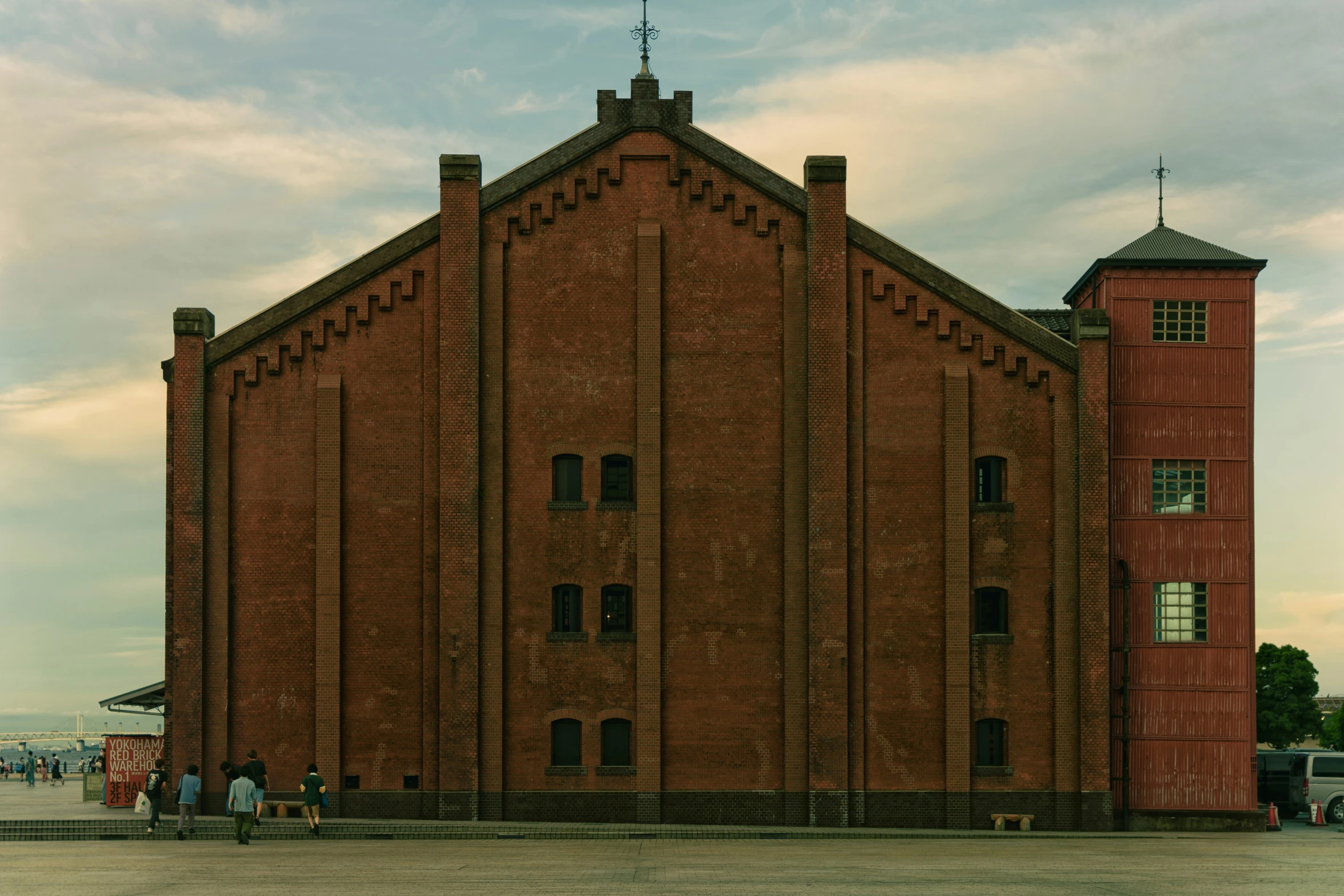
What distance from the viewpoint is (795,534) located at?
34.2 meters

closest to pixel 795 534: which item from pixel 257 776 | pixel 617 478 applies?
pixel 617 478

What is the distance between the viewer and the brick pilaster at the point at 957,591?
33656 mm

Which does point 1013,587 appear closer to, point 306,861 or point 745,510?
point 745,510

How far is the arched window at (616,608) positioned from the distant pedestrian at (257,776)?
335 inches

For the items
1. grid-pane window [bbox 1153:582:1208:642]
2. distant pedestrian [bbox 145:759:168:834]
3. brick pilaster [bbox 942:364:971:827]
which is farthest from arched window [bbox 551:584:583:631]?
grid-pane window [bbox 1153:582:1208:642]

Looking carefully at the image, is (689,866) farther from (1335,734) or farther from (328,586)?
(1335,734)

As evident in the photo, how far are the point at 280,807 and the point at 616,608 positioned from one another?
9.03 meters

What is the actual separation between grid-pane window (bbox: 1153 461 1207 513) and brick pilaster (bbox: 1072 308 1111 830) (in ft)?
4.81

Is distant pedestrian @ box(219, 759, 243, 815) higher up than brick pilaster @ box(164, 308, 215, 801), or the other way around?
brick pilaster @ box(164, 308, 215, 801)

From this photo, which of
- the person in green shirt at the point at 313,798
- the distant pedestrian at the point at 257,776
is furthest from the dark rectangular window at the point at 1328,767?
the distant pedestrian at the point at 257,776

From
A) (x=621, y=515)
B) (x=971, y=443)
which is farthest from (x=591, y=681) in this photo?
(x=971, y=443)

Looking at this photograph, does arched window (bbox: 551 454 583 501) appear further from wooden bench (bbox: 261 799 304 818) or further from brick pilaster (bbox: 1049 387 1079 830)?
brick pilaster (bbox: 1049 387 1079 830)

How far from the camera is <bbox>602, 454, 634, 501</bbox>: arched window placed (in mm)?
34562

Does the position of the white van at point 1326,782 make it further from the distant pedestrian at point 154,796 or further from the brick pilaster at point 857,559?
the distant pedestrian at point 154,796
